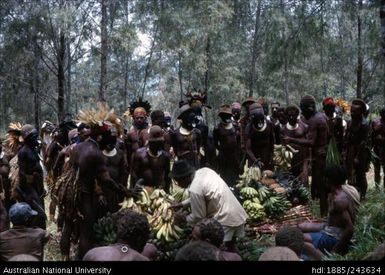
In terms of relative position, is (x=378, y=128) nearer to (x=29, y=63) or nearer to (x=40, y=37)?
(x=40, y=37)

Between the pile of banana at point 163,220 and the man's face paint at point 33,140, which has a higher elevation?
the man's face paint at point 33,140

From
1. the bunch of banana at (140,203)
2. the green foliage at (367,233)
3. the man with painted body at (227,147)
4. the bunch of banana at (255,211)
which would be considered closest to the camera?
the green foliage at (367,233)

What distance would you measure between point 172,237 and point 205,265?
7.93ft

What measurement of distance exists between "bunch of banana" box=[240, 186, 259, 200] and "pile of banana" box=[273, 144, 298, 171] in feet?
7.15

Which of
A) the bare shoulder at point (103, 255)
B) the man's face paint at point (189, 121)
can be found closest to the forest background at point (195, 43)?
the man's face paint at point (189, 121)

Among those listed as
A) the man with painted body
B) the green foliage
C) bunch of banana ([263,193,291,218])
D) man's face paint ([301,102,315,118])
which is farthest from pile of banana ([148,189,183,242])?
the man with painted body

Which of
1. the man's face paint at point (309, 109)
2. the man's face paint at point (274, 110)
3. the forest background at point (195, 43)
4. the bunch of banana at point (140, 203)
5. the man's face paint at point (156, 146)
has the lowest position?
the bunch of banana at point (140, 203)

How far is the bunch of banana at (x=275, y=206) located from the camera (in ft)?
24.4

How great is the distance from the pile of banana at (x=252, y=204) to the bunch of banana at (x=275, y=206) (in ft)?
0.38

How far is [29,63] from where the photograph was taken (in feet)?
77.2

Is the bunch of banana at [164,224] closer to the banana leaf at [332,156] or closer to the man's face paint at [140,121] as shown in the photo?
the banana leaf at [332,156]

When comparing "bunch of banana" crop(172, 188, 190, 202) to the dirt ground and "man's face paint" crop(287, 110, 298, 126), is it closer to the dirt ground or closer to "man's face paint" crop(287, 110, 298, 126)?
the dirt ground

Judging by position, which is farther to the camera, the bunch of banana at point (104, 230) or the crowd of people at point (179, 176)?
the bunch of banana at point (104, 230)

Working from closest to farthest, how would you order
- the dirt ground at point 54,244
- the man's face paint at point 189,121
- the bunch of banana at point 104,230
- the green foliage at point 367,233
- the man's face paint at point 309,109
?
the green foliage at point 367,233 < the bunch of banana at point 104,230 < the dirt ground at point 54,244 < the man's face paint at point 309,109 < the man's face paint at point 189,121
